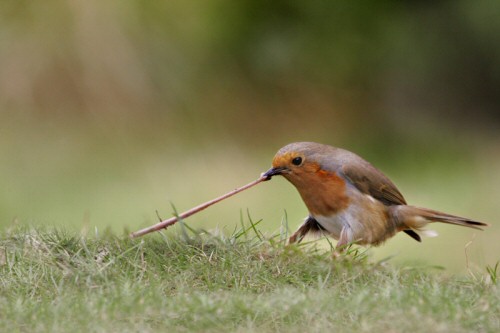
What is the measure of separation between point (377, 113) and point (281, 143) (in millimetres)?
1453

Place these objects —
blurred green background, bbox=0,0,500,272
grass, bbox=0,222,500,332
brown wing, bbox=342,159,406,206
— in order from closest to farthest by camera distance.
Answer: grass, bbox=0,222,500,332, brown wing, bbox=342,159,406,206, blurred green background, bbox=0,0,500,272

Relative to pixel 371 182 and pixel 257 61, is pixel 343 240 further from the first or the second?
pixel 257 61

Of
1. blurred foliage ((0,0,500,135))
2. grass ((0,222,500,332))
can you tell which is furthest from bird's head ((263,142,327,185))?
blurred foliage ((0,0,500,135))

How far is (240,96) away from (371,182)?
598cm

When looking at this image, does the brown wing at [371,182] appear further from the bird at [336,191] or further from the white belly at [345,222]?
the white belly at [345,222]

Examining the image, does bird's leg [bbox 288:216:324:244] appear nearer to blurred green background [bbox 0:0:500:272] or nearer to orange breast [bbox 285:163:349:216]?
orange breast [bbox 285:163:349:216]

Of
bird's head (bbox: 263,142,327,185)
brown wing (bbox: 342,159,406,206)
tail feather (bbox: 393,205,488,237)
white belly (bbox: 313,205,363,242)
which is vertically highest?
bird's head (bbox: 263,142,327,185)

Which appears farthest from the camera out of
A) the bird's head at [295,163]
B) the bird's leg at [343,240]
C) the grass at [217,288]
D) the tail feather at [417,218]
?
the tail feather at [417,218]

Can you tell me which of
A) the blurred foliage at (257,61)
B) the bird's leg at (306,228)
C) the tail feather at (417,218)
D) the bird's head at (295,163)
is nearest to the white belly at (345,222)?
the bird's leg at (306,228)

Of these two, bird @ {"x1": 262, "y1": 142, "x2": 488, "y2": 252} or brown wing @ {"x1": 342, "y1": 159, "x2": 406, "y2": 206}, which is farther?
brown wing @ {"x1": 342, "y1": 159, "x2": 406, "y2": 206}

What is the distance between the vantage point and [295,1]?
11508mm

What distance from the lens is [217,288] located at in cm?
448

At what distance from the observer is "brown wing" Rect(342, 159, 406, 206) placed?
17.6ft

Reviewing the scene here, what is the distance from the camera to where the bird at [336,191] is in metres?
5.21
